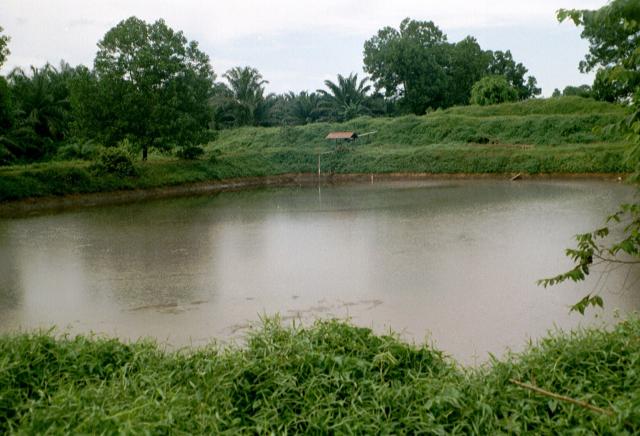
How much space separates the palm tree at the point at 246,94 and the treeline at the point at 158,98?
0.05m

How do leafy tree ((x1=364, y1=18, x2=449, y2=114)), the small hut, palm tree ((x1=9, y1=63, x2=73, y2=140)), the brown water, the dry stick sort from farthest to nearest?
leafy tree ((x1=364, y1=18, x2=449, y2=114)) → the small hut → palm tree ((x1=9, y1=63, x2=73, y2=140)) → the brown water → the dry stick

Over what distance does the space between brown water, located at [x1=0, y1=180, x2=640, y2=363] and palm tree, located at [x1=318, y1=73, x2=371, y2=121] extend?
18.5 meters

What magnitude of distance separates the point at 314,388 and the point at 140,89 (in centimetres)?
1749

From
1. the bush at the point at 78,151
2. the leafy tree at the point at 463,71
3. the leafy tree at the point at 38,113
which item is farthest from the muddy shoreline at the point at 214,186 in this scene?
the leafy tree at the point at 463,71

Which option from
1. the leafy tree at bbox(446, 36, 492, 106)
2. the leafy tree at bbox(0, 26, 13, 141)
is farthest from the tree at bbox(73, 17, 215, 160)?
the leafy tree at bbox(446, 36, 492, 106)

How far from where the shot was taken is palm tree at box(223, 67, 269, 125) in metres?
29.5

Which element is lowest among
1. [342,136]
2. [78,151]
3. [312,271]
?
[312,271]

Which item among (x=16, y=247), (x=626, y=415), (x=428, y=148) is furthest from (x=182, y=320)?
(x=428, y=148)

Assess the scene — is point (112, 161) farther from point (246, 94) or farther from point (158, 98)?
point (246, 94)

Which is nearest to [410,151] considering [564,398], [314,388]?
[314,388]

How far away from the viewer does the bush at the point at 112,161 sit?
17328 mm

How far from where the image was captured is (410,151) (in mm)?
23859

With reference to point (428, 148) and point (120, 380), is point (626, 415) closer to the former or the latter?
point (120, 380)

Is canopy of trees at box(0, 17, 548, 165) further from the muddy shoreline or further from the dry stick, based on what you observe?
the dry stick
